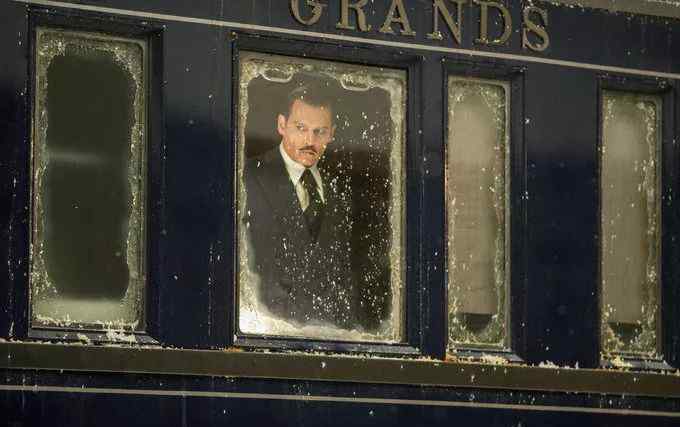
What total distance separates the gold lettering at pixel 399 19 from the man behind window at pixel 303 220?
0.45 metres

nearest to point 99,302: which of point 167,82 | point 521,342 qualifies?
point 167,82

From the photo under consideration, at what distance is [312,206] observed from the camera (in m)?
11.0

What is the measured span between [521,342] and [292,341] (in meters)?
1.36

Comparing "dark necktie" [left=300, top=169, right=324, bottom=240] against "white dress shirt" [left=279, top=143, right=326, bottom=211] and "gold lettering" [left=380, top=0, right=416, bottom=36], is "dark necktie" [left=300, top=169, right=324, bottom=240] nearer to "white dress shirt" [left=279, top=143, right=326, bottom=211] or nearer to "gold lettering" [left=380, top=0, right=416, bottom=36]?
"white dress shirt" [left=279, top=143, right=326, bottom=211]

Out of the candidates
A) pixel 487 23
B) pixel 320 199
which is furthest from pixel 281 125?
pixel 487 23

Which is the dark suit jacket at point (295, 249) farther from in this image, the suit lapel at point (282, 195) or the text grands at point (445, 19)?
the text grands at point (445, 19)

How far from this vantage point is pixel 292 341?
1084cm

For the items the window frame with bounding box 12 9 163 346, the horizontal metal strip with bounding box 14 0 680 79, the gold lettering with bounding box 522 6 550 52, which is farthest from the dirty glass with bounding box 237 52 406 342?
the gold lettering with bounding box 522 6 550 52

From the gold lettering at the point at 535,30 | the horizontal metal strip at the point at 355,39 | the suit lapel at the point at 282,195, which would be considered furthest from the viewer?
the gold lettering at the point at 535,30

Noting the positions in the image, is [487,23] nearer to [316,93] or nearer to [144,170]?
[316,93]

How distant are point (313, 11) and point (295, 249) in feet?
4.04

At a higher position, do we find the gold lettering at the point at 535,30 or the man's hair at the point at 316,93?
the gold lettering at the point at 535,30

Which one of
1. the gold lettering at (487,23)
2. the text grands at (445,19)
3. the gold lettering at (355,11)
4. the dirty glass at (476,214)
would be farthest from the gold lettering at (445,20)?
the gold lettering at (355,11)

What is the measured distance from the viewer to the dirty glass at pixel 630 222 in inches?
466
